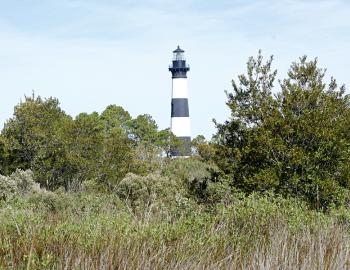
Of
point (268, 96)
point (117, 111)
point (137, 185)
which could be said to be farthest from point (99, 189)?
point (117, 111)

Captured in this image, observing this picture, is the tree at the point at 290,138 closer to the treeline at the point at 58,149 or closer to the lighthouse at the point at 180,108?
the treeline at the point at 58,149

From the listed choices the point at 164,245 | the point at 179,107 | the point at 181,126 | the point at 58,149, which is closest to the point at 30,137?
the point at 58,149

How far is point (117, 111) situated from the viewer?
6284 cm

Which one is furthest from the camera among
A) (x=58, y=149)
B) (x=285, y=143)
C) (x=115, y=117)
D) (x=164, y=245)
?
(x=115, y=117)

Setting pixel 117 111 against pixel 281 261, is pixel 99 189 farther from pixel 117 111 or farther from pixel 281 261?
pixel 117 111

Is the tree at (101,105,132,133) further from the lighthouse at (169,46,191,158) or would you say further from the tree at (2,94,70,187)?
the tree at (2,94,70,187)

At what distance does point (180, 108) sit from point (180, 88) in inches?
98.6

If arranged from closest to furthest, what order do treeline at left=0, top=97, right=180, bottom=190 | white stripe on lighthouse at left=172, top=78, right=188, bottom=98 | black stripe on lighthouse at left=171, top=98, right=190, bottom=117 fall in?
1. treeline at left=0, top=97, right=180, bottom=190
2. black stripe on lighthouse at left=171, top=98, right=190, bottom=117
3. white stripe on lighthouse at left=172, top=78, right=188, bottom=98

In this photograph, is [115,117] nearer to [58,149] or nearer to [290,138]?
[58,149]

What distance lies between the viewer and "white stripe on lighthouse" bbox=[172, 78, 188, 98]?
174ft

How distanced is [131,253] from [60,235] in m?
1.10

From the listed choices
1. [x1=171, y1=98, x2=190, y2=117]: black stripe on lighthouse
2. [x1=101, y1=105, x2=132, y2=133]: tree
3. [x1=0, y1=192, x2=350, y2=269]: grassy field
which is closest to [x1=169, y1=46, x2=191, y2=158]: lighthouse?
[x1=171, y1=98, x2=190, y2=117]: black stripe on lighthouse

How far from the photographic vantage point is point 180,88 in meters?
54.4

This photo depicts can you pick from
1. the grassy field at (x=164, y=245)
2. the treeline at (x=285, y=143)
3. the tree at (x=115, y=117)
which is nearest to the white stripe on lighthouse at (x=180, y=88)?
the tree at (x=115, y=117)
